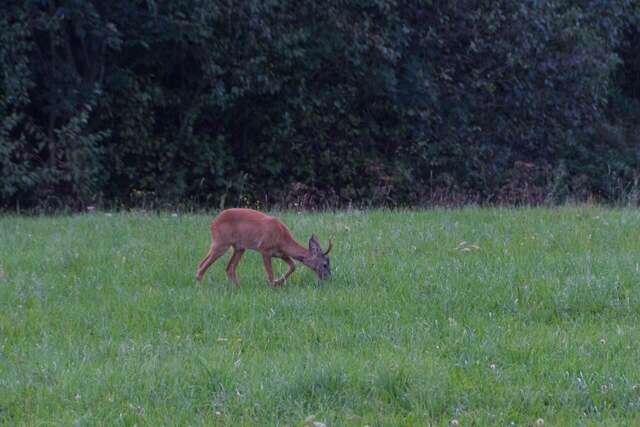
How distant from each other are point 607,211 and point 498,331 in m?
7.02

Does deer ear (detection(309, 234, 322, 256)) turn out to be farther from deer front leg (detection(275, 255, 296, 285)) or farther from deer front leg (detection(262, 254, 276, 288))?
deer front leg (detection(262, 254, 276, 288))

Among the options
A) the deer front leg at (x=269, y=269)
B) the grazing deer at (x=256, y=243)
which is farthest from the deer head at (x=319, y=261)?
the deer front leg at (x=269, y=269)

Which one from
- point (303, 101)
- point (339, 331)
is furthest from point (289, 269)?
point (303, 101)

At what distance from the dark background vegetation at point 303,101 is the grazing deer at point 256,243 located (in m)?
8.84

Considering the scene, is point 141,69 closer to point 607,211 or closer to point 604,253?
point 607,211

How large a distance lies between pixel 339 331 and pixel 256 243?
90.6 inches

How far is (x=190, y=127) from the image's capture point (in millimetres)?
21984

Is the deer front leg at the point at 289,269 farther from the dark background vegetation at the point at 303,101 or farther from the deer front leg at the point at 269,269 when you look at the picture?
the dark background vegetation at the point at 303,101

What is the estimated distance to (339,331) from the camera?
336 inches

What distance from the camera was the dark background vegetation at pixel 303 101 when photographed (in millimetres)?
19875

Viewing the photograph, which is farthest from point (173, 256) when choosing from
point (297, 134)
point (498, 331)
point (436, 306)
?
point (297, 134)

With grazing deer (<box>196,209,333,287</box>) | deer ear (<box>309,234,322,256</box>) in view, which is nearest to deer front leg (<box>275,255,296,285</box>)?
grazing deer (<box>196,209,333,287</box>)

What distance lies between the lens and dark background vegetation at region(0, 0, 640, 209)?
65.2 ft

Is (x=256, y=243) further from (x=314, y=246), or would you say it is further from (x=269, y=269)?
(x=314, y=246)
